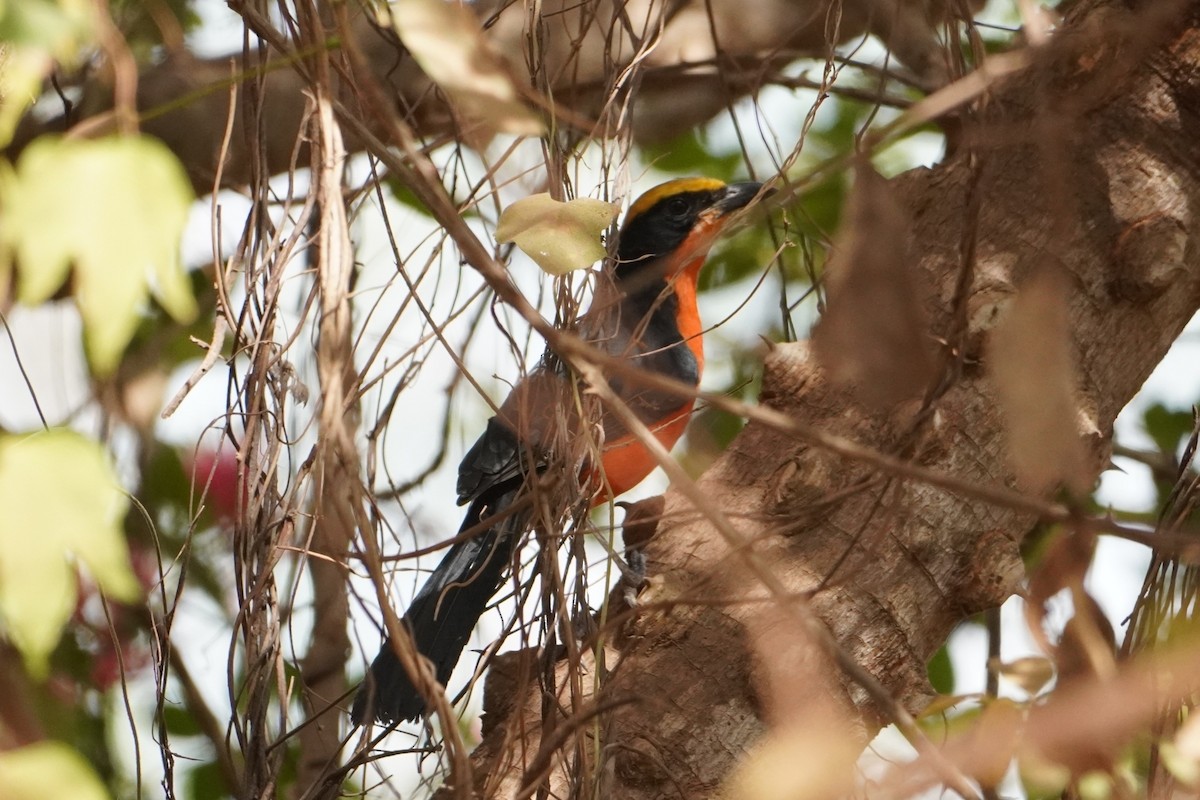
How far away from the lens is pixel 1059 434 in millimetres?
1166

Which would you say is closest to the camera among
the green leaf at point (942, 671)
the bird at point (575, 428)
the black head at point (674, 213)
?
the bird at point (575, 428)

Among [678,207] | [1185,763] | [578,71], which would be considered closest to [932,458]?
[1185,763]

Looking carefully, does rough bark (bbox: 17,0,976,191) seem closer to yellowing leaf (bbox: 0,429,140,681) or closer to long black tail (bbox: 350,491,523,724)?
long black tail (bbox: 350,491,523,724)

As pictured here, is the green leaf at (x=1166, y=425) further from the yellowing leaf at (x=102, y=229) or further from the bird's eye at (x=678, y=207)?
the yellowing leaf at (x=102, y=229)

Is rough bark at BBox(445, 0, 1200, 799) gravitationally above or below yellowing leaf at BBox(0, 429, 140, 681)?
above

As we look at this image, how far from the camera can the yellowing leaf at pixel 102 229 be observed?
96 centimetres

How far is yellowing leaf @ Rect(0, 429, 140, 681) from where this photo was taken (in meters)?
0.95

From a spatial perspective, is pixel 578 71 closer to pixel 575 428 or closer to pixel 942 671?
pixel 575 428

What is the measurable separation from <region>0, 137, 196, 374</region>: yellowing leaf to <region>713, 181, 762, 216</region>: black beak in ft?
9.40

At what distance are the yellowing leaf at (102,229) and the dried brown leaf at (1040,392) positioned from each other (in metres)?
0.79

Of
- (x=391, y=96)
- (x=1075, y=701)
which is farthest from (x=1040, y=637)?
(x=391, y=96)

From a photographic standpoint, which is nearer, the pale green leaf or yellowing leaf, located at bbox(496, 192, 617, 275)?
the pale green leaf

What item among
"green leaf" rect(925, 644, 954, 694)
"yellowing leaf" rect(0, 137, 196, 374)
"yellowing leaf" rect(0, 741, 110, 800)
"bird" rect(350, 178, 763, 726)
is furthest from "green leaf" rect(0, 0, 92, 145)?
"green leaf" rect(925, 644, 954, 694)

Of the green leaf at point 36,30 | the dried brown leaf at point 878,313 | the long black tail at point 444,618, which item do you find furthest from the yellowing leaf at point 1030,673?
the green leaf at point 36,30
